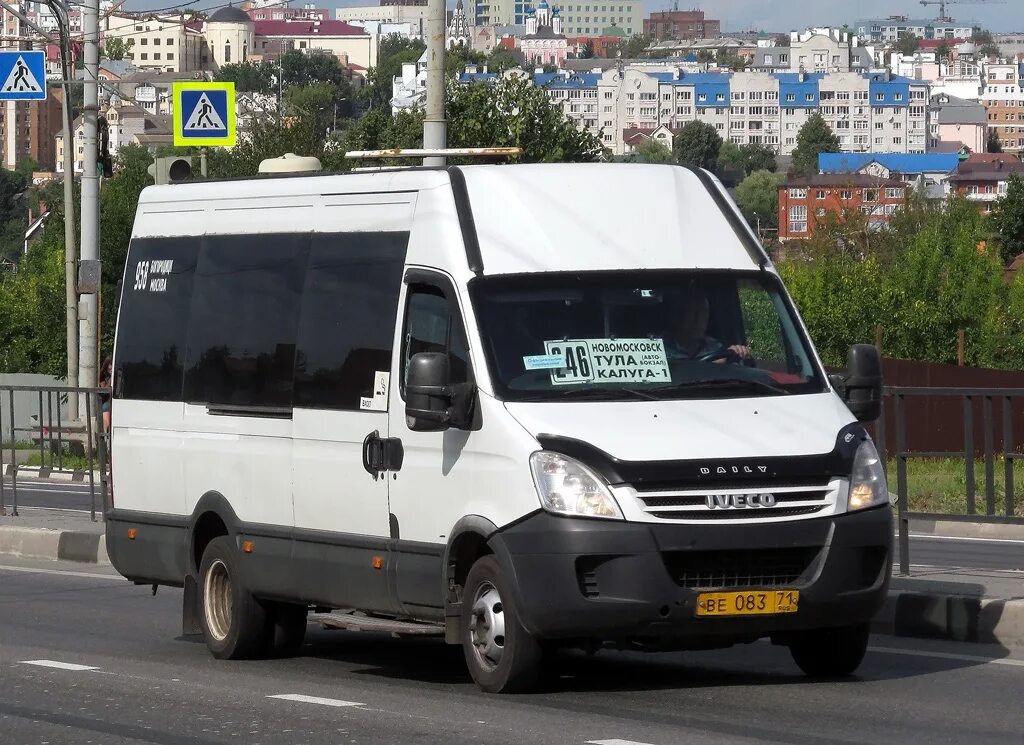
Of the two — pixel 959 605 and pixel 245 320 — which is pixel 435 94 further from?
pixel 959 605

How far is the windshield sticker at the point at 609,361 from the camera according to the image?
9227 mm

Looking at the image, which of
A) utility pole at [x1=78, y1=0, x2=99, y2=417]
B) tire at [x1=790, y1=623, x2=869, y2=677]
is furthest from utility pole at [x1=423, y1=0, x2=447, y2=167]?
utility pole at [x1=78, y1=0, x2=99, y2=417]

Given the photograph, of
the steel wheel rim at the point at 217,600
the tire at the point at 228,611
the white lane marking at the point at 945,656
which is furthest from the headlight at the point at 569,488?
the steel wheel rim at the point at 217,600

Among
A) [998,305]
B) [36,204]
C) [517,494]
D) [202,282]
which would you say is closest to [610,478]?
[517,494]

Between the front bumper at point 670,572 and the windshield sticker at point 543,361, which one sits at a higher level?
the windshield sticker at point 543,361

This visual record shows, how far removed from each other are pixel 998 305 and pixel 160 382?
49.1m

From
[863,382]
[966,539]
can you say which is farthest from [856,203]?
[863,382]

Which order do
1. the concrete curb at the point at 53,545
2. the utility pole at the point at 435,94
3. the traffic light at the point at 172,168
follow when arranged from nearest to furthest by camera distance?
the concrete curb at the point at 53,545, the traffic light at the point at 172,168, the utility pole at the point at 435,94

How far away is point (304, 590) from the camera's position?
10.4m

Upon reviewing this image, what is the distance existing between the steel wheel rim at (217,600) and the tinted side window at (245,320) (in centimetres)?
91

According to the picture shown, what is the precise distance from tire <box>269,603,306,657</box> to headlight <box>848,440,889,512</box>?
3.37 meters

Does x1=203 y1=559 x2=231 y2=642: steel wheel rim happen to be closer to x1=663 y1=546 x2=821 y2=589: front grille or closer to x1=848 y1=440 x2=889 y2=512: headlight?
x1=663 y1=546 x2=821 y2=589: front grille

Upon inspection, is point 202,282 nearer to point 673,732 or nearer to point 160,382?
point 160,382

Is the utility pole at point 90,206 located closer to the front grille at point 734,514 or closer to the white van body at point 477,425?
the white van body at point 477,425
